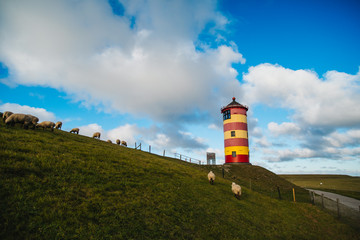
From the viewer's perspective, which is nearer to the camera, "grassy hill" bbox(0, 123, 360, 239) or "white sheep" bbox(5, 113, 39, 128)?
"grassy hill" bbox(0, 123, 360, 239)

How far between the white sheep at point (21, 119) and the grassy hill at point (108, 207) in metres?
4.87

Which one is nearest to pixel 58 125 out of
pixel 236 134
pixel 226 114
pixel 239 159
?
pixel 226 114

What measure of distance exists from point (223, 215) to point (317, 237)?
8824 mm

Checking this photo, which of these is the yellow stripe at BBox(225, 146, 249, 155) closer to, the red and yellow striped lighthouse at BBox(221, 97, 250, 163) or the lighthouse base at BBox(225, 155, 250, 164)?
the red and yellow striped lighthouse at BBox(221, 97, 250, 163)

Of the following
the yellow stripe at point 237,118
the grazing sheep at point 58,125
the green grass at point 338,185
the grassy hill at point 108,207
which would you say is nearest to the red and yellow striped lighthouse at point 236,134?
the yellow stripe at point 237,118

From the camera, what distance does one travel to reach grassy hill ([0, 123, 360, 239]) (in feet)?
22.1

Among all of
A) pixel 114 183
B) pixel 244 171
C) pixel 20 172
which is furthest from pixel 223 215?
pixel 244 171

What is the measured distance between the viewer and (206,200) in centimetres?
1402

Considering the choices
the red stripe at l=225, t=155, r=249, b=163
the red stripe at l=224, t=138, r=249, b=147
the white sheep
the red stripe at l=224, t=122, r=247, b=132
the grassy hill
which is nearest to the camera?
the grassy hill

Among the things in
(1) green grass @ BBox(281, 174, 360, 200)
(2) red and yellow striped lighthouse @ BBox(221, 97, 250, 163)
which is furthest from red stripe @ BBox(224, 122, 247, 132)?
(1) green grass @ BBox(281, 174, 360, 200)

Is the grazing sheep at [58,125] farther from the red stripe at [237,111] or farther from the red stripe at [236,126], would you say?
the red stripe at [237,111]

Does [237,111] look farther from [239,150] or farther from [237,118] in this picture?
[239,150]

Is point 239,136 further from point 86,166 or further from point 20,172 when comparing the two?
point 20,172

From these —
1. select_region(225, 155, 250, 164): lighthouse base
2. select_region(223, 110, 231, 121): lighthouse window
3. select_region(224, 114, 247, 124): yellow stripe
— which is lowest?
select_region(225, 155, 250, 164): lighthouse base
